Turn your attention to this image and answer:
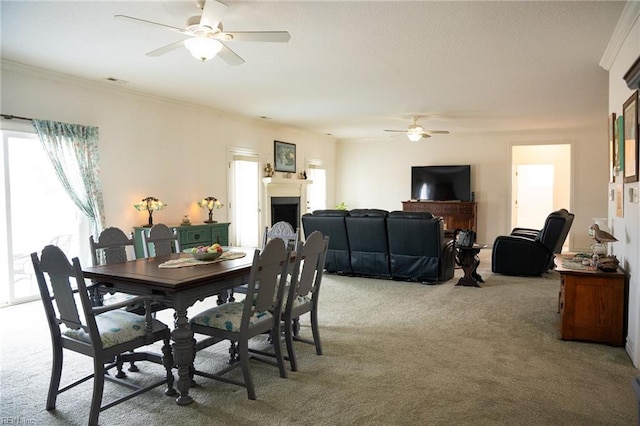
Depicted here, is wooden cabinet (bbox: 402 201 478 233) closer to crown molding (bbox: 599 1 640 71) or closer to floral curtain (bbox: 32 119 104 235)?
crown molding (bbox: 599 1 640 71)

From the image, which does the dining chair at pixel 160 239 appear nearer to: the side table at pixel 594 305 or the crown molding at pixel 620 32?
the side table at pixel 594 305

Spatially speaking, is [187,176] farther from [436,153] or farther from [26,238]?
[436,153]

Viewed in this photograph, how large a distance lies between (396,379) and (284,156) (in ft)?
22.4

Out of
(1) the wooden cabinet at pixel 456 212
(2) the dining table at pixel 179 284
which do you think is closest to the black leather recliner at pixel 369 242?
(2) the dining table at pixel 179 284

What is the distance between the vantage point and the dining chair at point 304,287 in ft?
10.1

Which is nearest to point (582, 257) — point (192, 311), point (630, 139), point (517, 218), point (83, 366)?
point (630, 139)

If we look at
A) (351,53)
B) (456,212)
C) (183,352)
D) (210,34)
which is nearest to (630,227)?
(351,53)

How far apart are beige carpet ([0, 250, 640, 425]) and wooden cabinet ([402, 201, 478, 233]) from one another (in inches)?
218

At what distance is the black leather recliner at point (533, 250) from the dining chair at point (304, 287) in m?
4.17

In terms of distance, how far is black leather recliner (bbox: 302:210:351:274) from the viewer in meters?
6.34

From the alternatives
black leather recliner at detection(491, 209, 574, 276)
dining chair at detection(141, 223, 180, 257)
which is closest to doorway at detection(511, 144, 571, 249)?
black leather recliner at detection(491, 209, 574, 276)

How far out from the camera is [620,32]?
3.68 metres

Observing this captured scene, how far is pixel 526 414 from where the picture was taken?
247cm

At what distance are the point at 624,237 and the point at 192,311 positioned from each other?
13.3 ft
